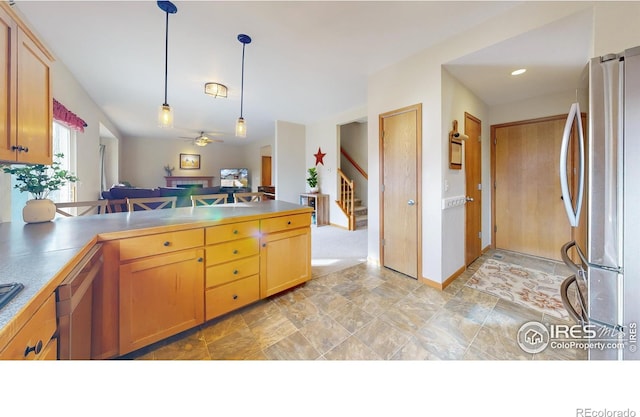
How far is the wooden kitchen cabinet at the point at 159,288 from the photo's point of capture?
4.36 ft

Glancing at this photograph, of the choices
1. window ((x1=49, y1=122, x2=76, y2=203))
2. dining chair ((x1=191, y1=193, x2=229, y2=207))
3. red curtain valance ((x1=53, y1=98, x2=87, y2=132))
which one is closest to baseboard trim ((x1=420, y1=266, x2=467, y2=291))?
dining chair ((x1=191, y1=193, x2=229, y2=207))

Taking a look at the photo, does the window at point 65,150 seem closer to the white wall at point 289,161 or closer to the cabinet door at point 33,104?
the cabinet door at point 33,104

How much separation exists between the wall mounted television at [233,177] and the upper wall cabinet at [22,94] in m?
7.91

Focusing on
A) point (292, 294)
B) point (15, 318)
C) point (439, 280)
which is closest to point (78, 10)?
point (15, 318)

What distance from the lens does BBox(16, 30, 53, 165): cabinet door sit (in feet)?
3.81

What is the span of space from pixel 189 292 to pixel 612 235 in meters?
2.33

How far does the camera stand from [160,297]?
4.75 feet

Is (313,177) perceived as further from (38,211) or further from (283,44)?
(38,211)

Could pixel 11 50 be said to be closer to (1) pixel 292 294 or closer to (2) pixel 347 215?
(1) pixel 292 294

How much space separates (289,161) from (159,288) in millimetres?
4598

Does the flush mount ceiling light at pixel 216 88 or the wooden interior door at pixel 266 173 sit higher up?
the flush mount ceiling light at pixel 216 88

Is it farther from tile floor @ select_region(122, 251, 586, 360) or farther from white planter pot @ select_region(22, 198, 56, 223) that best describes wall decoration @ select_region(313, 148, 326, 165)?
white planter pot @ select_region(22, 198, 56, 223)

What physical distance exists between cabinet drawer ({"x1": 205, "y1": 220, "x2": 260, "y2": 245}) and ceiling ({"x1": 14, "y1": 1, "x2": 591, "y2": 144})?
5.70ft

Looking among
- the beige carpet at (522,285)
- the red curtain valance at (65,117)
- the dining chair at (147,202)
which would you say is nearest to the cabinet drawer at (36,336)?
the dining chair at (147,202)
